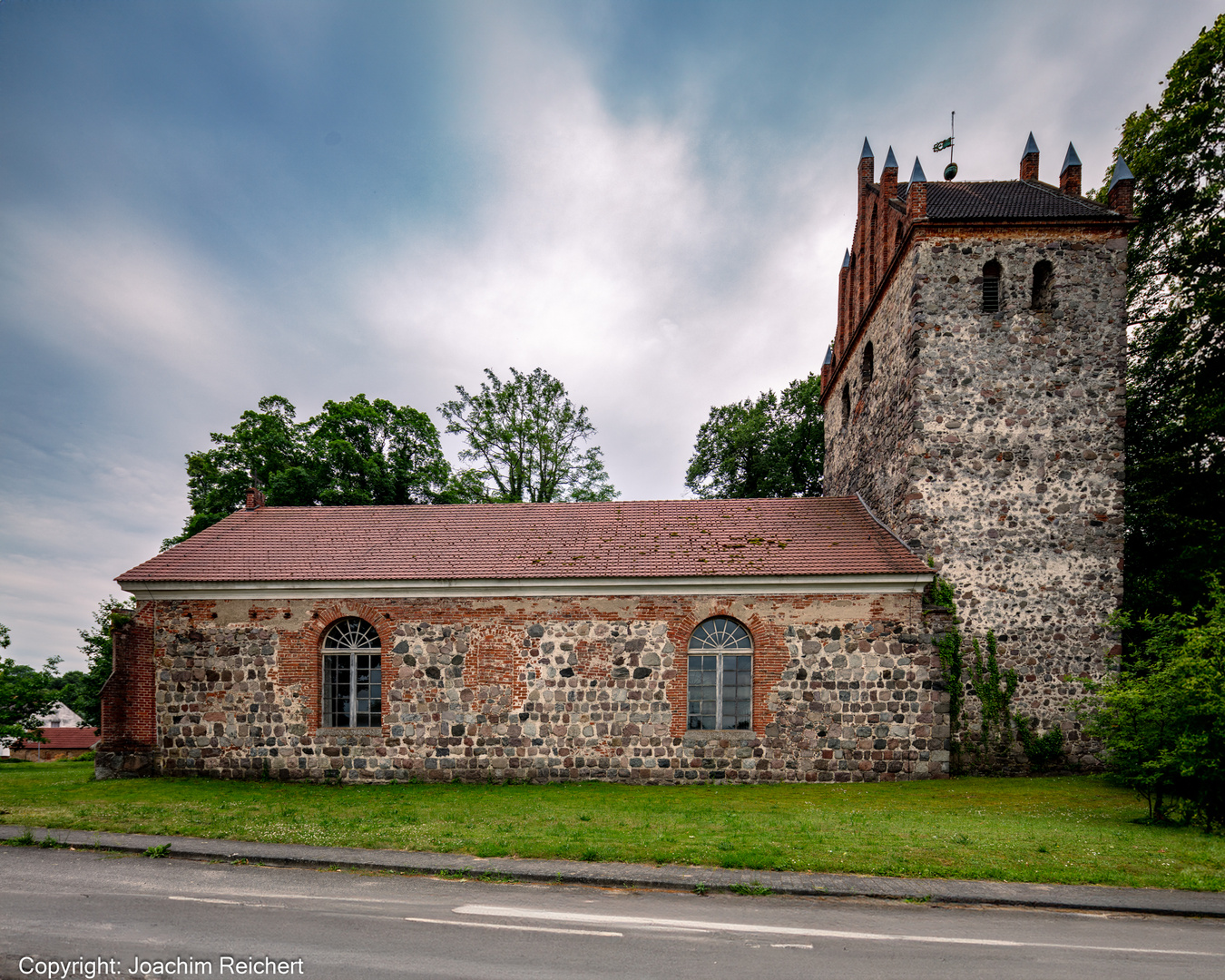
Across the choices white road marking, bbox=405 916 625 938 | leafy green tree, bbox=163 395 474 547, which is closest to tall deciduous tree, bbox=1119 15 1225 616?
white road marking, bbox=405 916 625 938

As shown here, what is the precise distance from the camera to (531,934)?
558 centimetres

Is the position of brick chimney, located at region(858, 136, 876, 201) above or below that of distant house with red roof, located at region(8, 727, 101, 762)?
above

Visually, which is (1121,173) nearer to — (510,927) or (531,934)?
(531,934)

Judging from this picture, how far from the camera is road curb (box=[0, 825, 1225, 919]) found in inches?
252

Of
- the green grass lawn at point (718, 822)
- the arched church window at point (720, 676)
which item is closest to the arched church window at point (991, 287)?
the arched church window at point (720, 676)

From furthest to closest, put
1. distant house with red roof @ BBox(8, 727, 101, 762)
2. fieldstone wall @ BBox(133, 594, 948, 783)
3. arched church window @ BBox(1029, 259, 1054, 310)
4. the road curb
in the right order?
1. distant house with red roof @ BBox(8, 727, 101, 762)
2. arched church window @ BBox(1029, 259, 1054, 310)
3. fieldstone wall @ BBox(133, 594, 948, 783)
4. the road curb

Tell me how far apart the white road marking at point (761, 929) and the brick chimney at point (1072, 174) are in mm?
16284

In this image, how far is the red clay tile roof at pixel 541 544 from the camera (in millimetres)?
13617

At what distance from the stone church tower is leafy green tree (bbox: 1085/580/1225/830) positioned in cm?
349

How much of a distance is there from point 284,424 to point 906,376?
24873 mm

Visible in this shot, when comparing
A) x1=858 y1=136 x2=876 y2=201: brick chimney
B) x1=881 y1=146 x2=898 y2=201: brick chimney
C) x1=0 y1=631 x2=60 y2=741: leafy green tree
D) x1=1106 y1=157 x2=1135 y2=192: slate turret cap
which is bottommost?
x1=0 y1=631 x2=60 y2=741: leafy green tree

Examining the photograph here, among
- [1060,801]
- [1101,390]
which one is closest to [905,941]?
[1060,801]

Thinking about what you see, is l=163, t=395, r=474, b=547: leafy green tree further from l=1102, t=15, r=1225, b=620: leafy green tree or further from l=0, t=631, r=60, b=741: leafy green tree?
l=1102, t=15, r=1225, b=620: leafy green tree

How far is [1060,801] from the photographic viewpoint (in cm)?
1103
